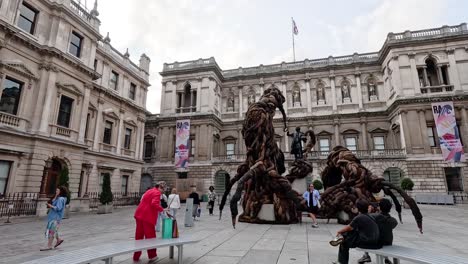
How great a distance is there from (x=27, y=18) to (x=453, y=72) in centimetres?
3558

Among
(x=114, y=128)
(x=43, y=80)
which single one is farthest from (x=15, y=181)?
(x=114, y=128)

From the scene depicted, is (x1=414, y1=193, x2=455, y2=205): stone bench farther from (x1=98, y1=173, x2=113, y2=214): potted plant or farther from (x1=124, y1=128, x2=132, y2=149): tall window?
(x1=124, y1=128, x2=132, y2=149): tall window

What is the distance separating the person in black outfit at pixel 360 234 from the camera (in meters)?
3.83

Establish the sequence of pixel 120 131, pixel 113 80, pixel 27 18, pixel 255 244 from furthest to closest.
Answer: pixel 120 131 → pixel 113 80 → pixel 27 18 → pixel 255 244

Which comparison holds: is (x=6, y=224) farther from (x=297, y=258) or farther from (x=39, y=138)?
(x=297, y=258)

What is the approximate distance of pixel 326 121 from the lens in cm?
2942

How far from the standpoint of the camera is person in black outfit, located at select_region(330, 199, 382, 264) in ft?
12.6

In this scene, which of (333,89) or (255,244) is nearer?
(255,244)

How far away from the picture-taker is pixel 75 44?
57.2ft

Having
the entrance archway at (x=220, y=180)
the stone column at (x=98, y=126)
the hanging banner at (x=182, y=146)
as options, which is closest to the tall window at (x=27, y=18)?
the stone column at (x=98, y=126)

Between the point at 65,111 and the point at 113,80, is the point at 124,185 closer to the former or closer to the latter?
the point at 65,111

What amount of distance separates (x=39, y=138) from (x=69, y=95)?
3.75m

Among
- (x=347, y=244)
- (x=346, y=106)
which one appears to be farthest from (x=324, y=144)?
(x=347, y=244)

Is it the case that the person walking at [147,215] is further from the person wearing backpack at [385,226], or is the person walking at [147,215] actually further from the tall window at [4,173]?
the tall window at [4,173]
